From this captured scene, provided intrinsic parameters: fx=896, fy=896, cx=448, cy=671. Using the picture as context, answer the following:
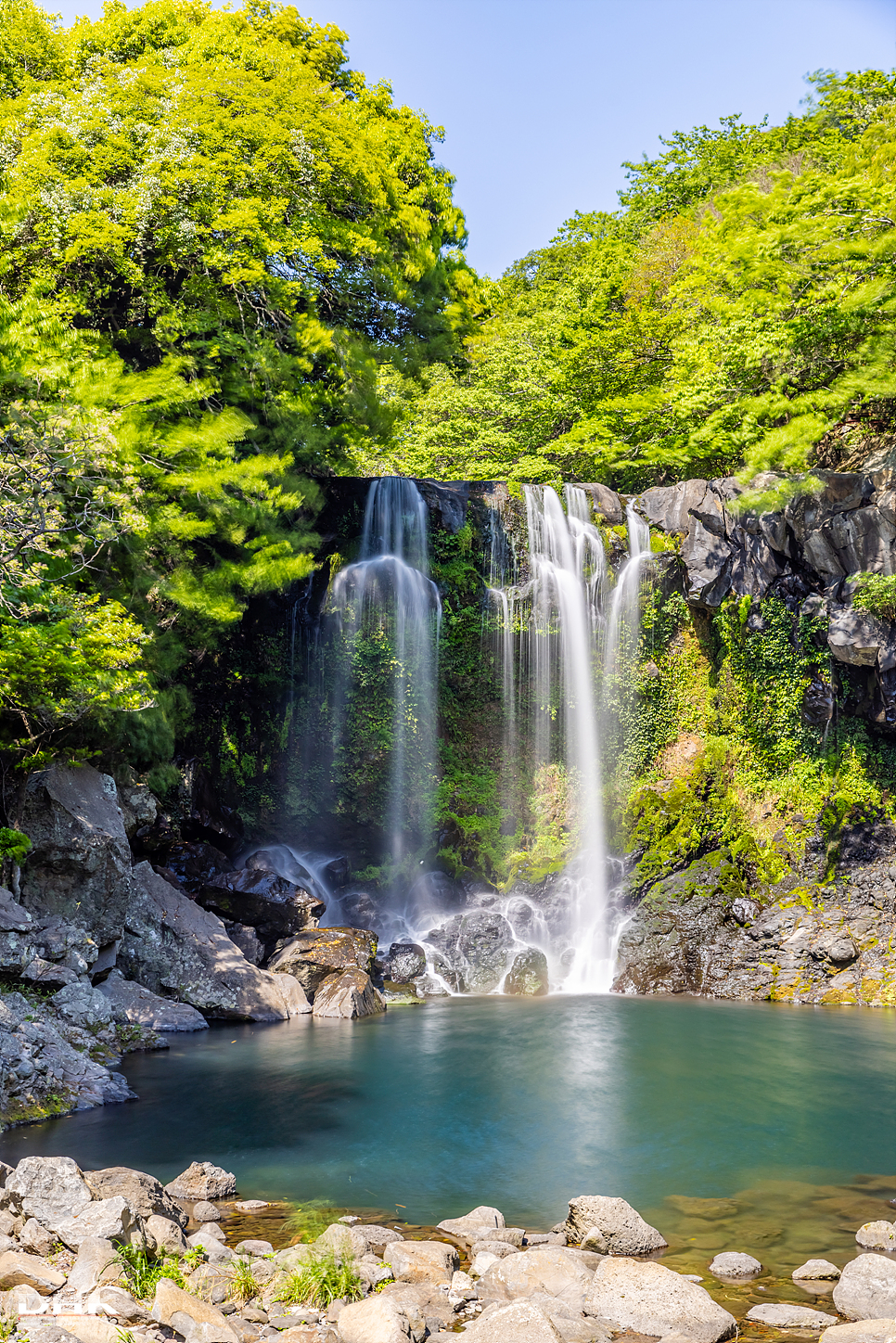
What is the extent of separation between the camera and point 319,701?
68.1ft

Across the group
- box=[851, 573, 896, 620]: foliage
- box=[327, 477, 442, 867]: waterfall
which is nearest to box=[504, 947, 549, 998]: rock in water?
box=[327, 477, 442, 867]: waterfall

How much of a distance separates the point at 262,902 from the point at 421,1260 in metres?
11.1

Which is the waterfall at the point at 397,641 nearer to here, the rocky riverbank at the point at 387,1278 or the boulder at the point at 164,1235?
the rocky riverbank at the point at 387,1278

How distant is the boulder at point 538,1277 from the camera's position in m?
5.05

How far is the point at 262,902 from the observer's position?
1603 centimetres

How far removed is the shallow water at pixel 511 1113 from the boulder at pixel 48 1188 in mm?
1737

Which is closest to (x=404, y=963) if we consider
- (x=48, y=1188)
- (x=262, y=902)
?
(x=262, y=902)

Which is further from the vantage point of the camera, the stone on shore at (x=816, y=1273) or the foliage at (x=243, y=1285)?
the stone on shore at (x=816, y=1273)

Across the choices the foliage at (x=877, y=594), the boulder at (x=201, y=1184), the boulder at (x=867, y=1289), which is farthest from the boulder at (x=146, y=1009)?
the foliage at (x=877, y=594)

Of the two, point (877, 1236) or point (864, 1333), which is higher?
point (864, 1333)

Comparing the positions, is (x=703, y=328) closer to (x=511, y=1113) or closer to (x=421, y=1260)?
(x=511, y=1113)

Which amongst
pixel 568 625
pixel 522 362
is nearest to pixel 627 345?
pixel 522 362

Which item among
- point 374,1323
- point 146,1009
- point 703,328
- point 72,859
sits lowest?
point 146,1009

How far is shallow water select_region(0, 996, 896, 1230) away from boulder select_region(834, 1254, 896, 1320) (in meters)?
1.04
